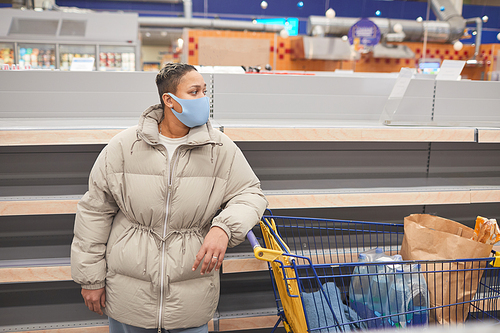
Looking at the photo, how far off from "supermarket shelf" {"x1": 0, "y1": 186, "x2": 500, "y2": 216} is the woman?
0.54 m

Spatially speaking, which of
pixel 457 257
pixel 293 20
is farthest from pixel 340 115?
pixel 293 20

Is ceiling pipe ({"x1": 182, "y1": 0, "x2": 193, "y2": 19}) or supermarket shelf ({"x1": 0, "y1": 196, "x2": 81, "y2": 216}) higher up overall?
ceiling pipe ({"x1": 182, "y1": 0, "x2": 193, "y2": 19})

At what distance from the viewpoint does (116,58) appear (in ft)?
23.6

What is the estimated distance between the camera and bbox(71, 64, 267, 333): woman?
152cm

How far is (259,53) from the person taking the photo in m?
8.09

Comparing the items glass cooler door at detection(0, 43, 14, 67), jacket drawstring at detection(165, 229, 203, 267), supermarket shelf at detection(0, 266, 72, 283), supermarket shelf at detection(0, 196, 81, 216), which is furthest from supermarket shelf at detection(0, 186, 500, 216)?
glass cooler door at detection(0, 43, 14, 67)

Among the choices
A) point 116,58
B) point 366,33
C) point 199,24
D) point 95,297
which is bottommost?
point 95,297

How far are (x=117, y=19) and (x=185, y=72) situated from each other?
645 centimetres

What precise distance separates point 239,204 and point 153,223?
35 cm

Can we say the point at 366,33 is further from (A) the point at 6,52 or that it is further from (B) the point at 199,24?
(A) the point at 6,52

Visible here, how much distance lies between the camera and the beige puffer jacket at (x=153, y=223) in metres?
1.52

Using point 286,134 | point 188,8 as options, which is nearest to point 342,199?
point 286,134

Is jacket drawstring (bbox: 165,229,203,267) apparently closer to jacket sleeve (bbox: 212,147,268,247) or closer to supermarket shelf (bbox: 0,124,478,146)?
jacket sleeve (bbox: 212,147,268,247)

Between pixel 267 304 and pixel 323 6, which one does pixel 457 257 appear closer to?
pixel 267 304
